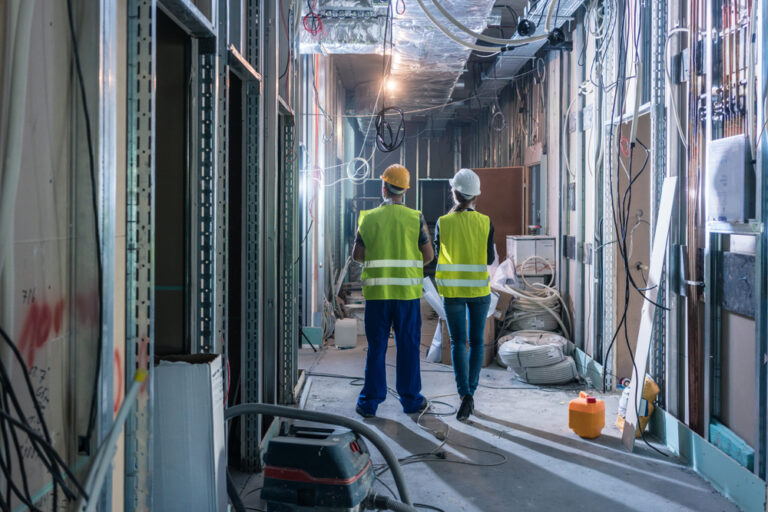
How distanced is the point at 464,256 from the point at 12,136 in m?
3.16

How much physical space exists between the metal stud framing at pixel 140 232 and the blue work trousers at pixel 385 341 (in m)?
2.30

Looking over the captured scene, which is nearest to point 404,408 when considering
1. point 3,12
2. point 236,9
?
point 236,9

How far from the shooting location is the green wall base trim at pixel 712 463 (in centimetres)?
269

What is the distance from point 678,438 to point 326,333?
4103 mm

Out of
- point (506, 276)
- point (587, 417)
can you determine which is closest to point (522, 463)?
point (587, 417)

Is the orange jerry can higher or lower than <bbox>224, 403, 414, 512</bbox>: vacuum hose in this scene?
lower

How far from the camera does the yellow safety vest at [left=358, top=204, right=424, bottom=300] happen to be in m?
3.94

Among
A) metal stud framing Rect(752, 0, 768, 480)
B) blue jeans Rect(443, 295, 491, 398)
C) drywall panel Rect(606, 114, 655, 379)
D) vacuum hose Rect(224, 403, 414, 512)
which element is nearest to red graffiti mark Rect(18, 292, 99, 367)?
vacuum hose Rect(224, 403, 414, 512)

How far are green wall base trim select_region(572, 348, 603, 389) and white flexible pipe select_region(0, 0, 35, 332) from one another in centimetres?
425

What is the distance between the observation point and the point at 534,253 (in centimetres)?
626

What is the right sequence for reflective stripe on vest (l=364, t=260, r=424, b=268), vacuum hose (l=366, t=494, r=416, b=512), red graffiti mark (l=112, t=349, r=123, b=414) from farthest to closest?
reflective stripe on vest (l=364, t=260, r=424, b=268)
vacuum hose (l=366, t=494, r=416, b=512)
red graffiti mark (l=112, t=349, r=123, b=414)

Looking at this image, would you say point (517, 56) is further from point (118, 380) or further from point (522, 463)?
point (118, 380)

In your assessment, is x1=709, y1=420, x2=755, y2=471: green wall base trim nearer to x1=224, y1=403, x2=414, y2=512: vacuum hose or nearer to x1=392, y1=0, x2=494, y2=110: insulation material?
x1=224, y1=403, x2=414, y2=512: vacuum hose

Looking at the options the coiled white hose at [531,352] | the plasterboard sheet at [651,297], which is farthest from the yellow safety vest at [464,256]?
the coiled white hose at [531,352]
